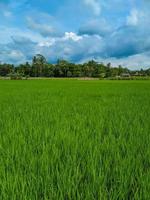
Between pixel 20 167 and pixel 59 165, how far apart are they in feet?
0.93

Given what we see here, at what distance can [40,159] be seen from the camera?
2.06 meters

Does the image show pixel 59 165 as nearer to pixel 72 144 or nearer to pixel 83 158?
pixel 83 158

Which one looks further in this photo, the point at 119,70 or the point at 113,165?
the point at 119,70

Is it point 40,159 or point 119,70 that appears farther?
point 119,70

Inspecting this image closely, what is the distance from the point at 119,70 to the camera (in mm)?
116125

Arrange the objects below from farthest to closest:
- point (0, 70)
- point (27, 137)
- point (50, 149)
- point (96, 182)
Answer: point (0, 70), point (27, 137), point (50, 149), point (96, 182)

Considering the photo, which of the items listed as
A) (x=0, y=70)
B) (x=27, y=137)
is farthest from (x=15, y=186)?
(x=0, y=70)

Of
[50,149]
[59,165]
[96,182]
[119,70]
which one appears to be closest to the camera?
[96,182]

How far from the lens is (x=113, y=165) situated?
78.2 inches

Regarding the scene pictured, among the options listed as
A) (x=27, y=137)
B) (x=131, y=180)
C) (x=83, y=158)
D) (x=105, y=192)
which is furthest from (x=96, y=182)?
(x=27, y=137)

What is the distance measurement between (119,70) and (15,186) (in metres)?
117

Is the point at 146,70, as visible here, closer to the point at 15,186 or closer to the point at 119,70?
the point at 119,70

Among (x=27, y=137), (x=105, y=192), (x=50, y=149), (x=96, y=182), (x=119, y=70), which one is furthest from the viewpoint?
(x=119, y=70)

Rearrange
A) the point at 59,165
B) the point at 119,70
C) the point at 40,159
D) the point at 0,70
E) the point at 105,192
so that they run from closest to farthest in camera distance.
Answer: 1. the point at 105,192
2. the point at 59,165
3. the point at 40,159
4. the point at 0,70
5. the point at 119,70
